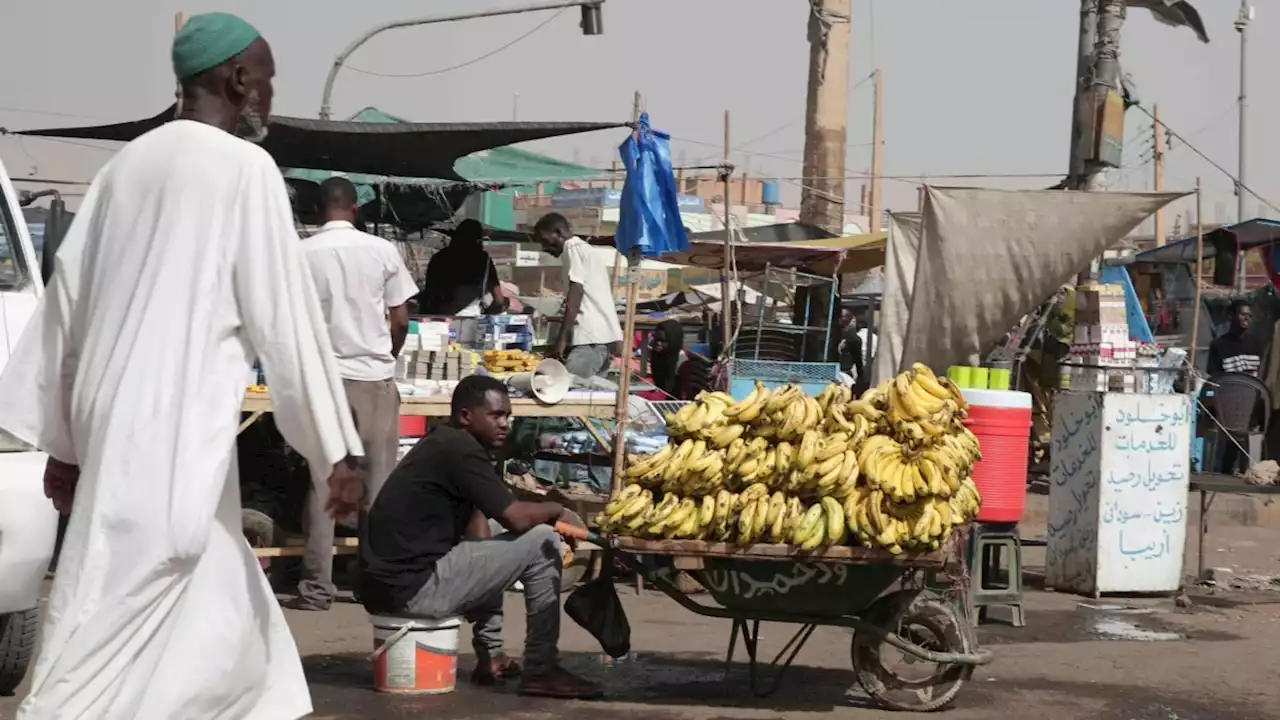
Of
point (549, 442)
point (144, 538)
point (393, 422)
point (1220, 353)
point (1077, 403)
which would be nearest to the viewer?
point (144, 538)

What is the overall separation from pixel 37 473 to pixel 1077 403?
6428 mm

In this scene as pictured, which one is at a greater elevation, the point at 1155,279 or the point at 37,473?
the point at 1155,279

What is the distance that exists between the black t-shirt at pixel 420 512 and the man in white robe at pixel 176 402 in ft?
9.40

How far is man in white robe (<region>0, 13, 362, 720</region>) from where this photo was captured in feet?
11.1

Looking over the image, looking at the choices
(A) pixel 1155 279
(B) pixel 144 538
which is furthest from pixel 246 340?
(A) pixel 1155 279

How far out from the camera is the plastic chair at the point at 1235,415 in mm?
16719

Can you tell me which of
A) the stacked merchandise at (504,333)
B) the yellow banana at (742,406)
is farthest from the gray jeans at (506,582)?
the stacked merchandise at (504,333)

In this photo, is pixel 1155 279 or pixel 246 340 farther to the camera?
pixel 1155 279

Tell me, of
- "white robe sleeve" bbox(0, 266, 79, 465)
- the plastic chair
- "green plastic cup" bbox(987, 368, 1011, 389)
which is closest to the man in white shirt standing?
"green plastic cup" bbox(987, 368, 1011, 389)

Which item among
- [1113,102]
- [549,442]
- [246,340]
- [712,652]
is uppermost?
[1113,102]

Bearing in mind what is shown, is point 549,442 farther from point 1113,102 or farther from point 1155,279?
point 1155,279

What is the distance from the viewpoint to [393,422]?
873cm

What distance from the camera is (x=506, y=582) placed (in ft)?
22.1

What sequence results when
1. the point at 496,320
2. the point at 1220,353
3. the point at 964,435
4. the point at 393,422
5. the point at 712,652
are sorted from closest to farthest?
1. the point at 964,435
2. the point at 712,652
3. the point at 393,422
4. the point at 496,320
5. the point at 1220,353
